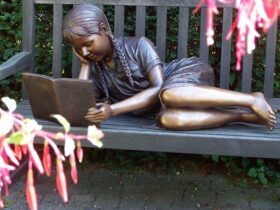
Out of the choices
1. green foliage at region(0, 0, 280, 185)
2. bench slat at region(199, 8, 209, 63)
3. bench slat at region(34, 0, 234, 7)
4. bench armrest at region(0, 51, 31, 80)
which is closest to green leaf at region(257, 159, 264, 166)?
green foliage at region(0, 0, 280, 185)

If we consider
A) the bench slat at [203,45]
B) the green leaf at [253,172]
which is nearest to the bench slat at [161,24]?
the bench slat at [203,45]

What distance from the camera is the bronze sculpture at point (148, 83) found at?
300 centimetres

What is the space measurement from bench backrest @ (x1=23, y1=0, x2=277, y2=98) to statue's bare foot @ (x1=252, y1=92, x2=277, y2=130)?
532mm

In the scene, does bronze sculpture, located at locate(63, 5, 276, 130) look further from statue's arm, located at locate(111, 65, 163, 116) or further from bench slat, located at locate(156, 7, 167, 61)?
bench slat, located at locate(156, 7, 167, 61)

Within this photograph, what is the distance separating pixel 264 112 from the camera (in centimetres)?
301

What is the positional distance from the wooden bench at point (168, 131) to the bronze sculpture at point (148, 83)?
0.08 meters

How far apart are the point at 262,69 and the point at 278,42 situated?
0.64 ft

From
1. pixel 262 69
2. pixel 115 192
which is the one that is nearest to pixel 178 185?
pixel 115 192

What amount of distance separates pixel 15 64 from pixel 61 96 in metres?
0.61

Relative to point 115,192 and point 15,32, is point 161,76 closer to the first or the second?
point 115,192

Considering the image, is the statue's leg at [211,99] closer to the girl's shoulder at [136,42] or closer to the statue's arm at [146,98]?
the statue's arm at [146,98]

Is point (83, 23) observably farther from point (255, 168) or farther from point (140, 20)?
point (255, 168)

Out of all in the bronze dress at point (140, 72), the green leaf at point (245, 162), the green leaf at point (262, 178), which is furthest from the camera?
the green leaf at point (245, 162)

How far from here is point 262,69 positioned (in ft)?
13.0
